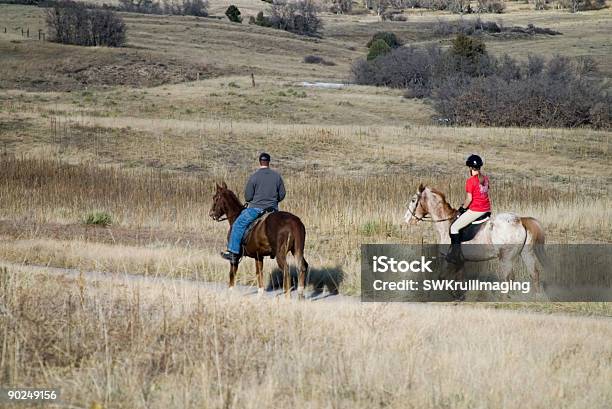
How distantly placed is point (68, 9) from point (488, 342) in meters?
92.9

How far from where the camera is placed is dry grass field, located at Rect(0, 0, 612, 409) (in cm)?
907

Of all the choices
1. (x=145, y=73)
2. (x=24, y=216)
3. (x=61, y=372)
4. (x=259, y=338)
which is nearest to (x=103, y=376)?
(x=61, y=372)

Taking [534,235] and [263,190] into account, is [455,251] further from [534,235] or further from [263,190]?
[263,190]

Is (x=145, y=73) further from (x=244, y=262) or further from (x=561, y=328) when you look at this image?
(x=561, y=328)

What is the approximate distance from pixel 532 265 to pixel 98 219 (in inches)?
472

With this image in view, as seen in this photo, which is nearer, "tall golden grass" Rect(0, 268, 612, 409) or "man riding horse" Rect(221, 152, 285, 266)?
"tall golden grass" Rect(0, 268, 612, 409)

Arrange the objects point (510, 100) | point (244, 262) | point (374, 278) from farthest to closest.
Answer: point (510, 100)
point (244, 262)
point (374, 278)

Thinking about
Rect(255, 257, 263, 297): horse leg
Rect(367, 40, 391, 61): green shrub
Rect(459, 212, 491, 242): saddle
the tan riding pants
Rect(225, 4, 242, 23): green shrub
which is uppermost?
Rect(225, 4, 242, 23): green shrub

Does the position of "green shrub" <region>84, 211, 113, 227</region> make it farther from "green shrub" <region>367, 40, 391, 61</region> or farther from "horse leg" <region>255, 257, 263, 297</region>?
"green shrub" <region>367, 40, 391, 61</region>

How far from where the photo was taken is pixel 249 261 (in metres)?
17.9

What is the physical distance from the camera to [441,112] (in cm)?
6003

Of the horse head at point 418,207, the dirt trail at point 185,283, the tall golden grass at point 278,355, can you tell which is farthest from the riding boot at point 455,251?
the tall golden grass at point 278,355

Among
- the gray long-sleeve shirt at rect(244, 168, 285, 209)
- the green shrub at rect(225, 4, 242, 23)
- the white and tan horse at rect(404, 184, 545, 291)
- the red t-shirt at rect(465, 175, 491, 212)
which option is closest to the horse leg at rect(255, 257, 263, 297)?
the gray long-sleeve shirt at rect(244, 168, 285, 209)

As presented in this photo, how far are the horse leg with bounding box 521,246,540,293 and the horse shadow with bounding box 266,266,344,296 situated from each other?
3.12 m
